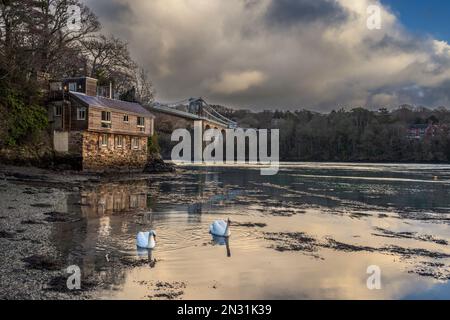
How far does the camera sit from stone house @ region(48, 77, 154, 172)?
3788 centimetres

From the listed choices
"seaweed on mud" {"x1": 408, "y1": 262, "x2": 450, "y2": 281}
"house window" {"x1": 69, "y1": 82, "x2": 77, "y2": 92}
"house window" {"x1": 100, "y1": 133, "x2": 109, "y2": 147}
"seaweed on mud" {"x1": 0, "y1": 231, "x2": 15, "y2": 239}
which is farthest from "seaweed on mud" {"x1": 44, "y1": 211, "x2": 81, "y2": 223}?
"house window" {"x1": 69, "y1": 82, "x2": 77, "y2": 92}

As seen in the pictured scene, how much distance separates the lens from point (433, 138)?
113 meters

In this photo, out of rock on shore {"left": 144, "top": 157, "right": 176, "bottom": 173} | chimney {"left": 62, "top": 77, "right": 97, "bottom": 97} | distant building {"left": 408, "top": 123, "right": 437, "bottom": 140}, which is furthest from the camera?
distant building {"left": 408, "top": 123, "right": 437, "bottom": 140}

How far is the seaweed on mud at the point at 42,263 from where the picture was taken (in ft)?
30.0

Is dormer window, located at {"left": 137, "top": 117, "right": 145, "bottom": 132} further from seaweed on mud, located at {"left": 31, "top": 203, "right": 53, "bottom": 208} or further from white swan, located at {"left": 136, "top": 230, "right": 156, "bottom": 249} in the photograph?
white swan, located at {"left": 136, "top": 230, "right": 156, "bottom": 249}

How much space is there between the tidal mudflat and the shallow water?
30 millimetres

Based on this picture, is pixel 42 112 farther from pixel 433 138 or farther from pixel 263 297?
pixel 433 138

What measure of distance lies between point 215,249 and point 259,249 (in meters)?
1.27

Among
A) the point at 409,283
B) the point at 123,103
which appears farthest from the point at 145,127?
the point at 409,283

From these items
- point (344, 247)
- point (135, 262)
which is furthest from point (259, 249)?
point (135, 262)

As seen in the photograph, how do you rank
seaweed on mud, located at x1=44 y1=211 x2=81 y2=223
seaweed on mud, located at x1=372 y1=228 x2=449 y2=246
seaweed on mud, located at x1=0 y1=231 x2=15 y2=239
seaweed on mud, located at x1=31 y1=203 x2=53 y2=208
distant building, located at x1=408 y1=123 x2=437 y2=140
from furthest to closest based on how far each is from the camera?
1. distant building, located at x1=408 y1=123 x2=437 y2=140
2. seaweed on mud, located at x1=31 y1=203 x2=53 y2=208
3. seaweed on mud, located at x1=44 y1=211 x2=81 y2=223
4. seaweed on mud, located at x1=372 y1=228 x2=449 y2=246
5. seaweed on mud, located at x1=0 y1=231 x2=15 y2=239

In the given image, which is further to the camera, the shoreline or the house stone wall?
the house stone wall

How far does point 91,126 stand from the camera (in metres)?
38.2

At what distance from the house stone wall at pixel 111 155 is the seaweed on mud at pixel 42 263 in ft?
94.1
